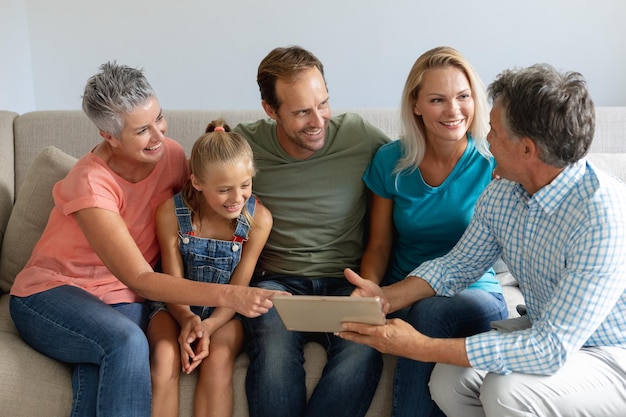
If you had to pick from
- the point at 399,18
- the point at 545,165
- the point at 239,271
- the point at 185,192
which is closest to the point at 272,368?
the point at 239,271

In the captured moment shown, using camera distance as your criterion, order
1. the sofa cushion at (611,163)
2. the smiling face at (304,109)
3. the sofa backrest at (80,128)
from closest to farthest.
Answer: the smiling face at (304,109) → the sofa cushion at (611,163) → the sofa backrest at (80,128)

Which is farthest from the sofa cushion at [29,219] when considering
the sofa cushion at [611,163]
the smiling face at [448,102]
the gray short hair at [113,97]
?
the sofa cushion at [611,163]

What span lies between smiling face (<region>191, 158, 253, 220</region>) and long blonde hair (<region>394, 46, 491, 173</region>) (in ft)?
1.41

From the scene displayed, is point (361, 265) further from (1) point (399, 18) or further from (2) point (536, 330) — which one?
(1) point (399, 18)

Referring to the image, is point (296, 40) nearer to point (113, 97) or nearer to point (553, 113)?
point (113, 97)

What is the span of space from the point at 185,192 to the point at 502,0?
1.50m

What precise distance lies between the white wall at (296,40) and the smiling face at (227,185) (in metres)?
1.03

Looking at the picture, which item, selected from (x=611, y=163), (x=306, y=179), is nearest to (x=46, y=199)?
(x=306, y=179)

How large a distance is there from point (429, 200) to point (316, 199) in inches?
13.1

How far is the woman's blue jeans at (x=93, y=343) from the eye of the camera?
6.48 ft

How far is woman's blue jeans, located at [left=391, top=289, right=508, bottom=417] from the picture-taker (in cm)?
200

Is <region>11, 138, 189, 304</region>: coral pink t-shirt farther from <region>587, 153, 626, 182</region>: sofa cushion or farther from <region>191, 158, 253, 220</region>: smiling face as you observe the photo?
<region>587, 153, 626, 182</region>: sofa cushion

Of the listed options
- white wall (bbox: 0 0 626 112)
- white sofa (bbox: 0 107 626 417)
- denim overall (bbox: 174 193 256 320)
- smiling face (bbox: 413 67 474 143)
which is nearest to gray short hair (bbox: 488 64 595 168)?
smiling face (bbox: 413 67 474 143)

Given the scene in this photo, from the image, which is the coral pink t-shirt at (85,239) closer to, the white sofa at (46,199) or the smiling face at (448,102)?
the white sofa at (46,199)
